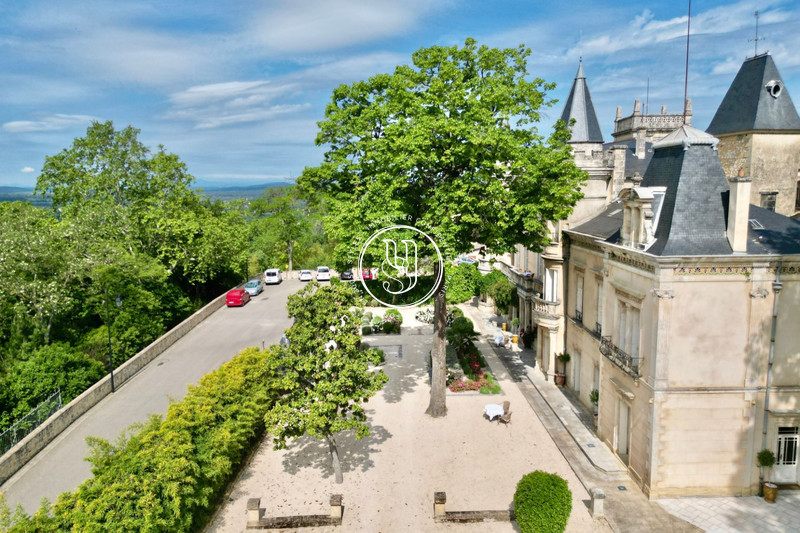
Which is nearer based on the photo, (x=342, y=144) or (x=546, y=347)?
(x=342, y=144)

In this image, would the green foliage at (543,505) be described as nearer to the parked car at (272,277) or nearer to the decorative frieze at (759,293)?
the decorative frieze at (759,293)

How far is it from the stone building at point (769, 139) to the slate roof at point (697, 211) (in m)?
6.77

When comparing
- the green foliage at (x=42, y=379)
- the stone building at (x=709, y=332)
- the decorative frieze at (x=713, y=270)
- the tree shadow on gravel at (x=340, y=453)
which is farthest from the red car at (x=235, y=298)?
the decorative frieze at (x=713, y=270)

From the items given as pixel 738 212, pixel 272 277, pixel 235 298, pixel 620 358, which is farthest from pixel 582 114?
pixel 272 277

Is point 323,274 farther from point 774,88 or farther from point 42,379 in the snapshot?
point 774,88

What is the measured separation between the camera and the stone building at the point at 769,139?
22219mm

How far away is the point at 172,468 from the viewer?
12984mm

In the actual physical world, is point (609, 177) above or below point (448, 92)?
below

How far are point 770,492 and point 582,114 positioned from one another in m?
19.3

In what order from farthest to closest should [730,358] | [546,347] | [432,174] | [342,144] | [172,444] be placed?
[546,347], [342,144], [432,174], [730,358], [172,444]

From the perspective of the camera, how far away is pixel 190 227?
40.5 metres

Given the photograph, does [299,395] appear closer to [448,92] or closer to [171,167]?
[448,92]

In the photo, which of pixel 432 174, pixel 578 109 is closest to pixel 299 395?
pixel 432 174

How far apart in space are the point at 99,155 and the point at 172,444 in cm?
3567
